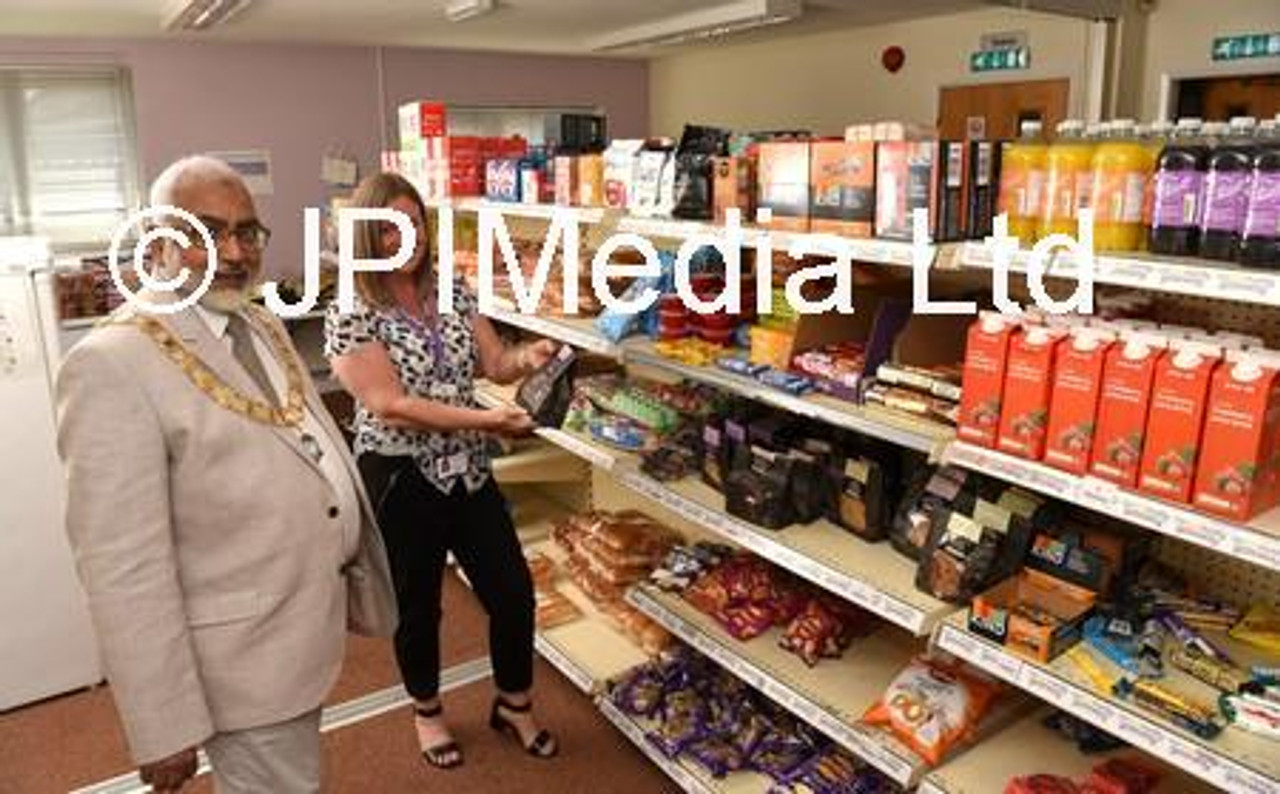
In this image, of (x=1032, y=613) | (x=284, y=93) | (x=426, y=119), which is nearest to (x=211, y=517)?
(x=1032, y=613)

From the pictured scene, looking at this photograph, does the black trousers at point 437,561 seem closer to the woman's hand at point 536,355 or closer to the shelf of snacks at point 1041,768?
the woman's hand at point 536,355

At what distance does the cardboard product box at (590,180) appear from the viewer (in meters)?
2.94

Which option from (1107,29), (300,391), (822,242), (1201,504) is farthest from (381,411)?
(1107,29)

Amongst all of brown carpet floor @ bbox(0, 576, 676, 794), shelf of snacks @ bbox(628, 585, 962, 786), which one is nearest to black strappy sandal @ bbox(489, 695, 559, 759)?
brown carpet floor @ bbox(0, 576, 676, 794)

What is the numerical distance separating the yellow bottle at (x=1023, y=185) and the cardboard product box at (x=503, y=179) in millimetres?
1933

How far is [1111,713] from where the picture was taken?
1.67m

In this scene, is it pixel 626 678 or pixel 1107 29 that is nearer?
pixel 626 678

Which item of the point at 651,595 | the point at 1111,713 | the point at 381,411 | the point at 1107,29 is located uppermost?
the point at 1107,29

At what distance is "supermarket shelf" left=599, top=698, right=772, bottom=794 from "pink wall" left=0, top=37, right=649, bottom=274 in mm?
5260

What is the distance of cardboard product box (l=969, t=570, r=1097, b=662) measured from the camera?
1.82 metres

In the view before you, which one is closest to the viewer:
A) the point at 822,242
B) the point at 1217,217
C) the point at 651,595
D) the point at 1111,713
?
the point at 1217,217

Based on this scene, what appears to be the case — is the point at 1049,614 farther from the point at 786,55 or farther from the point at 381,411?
the point at 786,55

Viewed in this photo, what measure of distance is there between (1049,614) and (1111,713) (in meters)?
0.24

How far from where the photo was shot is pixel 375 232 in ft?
8.04
